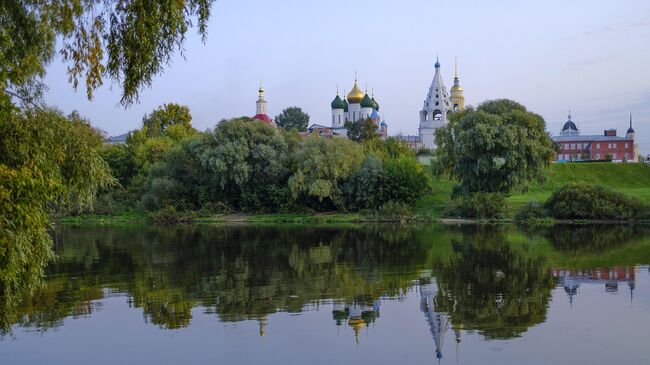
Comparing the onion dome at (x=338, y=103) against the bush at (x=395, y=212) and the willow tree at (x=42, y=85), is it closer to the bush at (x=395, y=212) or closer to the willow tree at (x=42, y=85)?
the bush at (x=395, y=212)

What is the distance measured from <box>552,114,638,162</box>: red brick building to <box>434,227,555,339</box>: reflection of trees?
8653 cm

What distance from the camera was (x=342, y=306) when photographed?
19344mm

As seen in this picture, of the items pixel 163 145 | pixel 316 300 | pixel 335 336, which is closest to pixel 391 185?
pixel 163 145

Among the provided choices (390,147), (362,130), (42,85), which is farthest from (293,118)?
(42,85)

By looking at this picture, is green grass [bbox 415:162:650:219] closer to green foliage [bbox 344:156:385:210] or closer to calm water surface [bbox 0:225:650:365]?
green foliage [bbox 344:156:385:210]

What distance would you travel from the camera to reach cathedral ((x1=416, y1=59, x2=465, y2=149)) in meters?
105

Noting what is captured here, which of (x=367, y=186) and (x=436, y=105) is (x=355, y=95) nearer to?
(x=436, y=105)

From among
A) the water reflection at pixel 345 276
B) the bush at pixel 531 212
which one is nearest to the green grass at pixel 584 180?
the bush at pixel 531 212

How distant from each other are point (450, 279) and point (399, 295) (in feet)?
10.3

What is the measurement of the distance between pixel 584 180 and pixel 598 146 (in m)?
50.8

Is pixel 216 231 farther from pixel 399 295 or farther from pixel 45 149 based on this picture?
pixel 45 149

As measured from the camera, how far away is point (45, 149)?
11.0 meters

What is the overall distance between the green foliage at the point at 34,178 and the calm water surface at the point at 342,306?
0.92 meters

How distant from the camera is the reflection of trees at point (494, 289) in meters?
17.2
